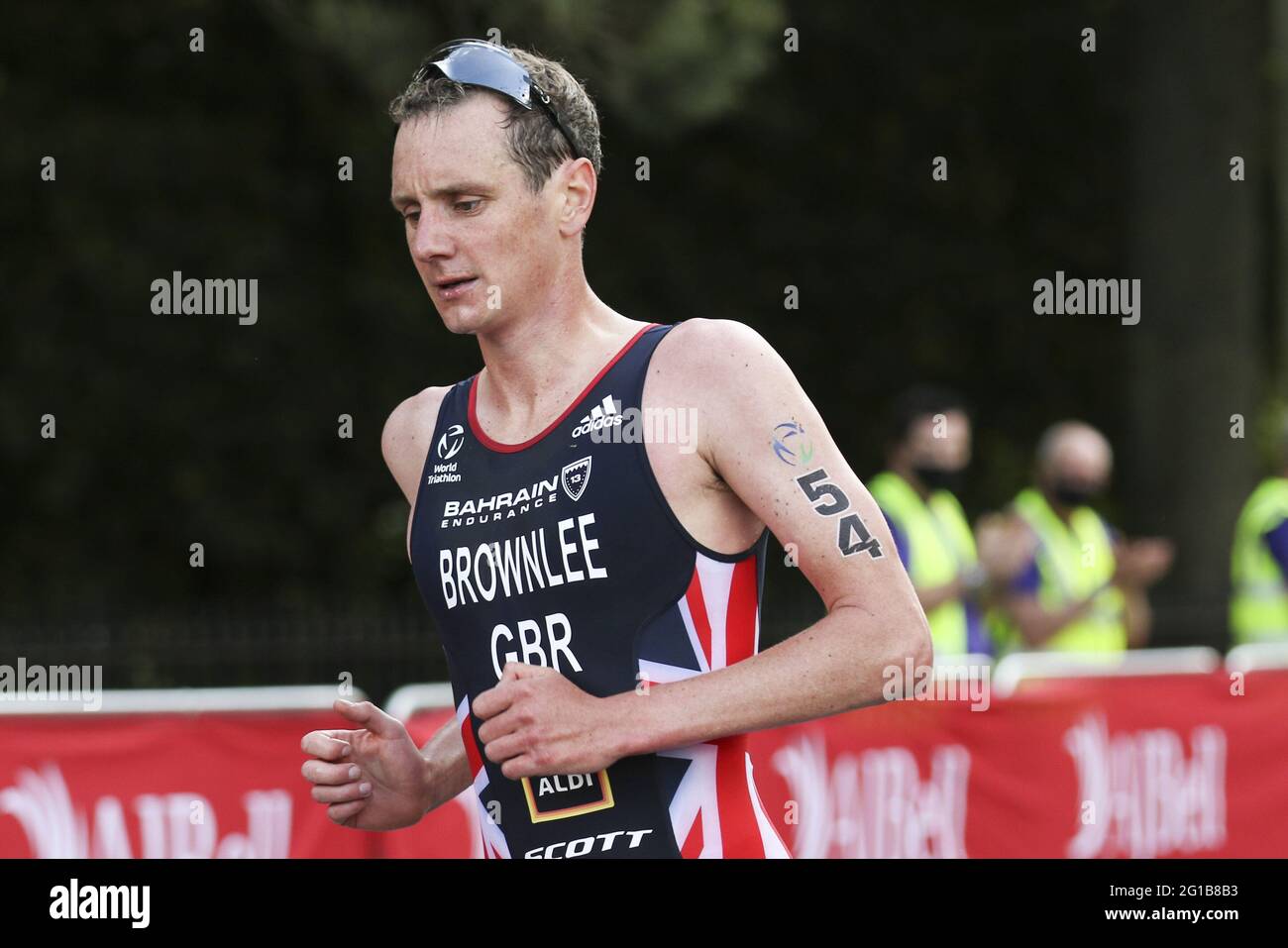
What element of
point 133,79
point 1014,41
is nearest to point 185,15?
point 133,79

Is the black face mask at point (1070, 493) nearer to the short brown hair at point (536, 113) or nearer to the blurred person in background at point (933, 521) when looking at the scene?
the blurred person in background at point (933, 521)

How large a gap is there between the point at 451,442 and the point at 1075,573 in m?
6.83

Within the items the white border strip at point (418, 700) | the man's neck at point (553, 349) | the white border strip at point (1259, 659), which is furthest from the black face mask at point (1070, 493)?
the man's neck at point (553, 349)

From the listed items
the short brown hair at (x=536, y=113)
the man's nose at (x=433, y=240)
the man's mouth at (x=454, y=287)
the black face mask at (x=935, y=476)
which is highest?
the black face mask at (x=935, y=476)

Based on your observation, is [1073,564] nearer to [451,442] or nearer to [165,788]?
[165,788]

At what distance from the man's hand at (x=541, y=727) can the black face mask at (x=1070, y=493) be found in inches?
282

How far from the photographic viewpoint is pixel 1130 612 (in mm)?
10672

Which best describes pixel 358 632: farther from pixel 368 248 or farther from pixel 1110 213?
pixel 1110 213

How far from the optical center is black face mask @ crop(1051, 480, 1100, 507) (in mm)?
9828

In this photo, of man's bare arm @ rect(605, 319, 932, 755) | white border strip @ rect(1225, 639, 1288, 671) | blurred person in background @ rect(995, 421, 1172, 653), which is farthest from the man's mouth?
blurred person in background @ rect(995, 421, 1172, 653)

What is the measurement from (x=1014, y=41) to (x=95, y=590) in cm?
965

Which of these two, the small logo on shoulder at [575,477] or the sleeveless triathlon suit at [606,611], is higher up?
the small logo on shoulder at [575,477]

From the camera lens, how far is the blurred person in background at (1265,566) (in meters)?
9.80

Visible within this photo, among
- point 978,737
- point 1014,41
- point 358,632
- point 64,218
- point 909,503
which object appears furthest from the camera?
point 1014,41
